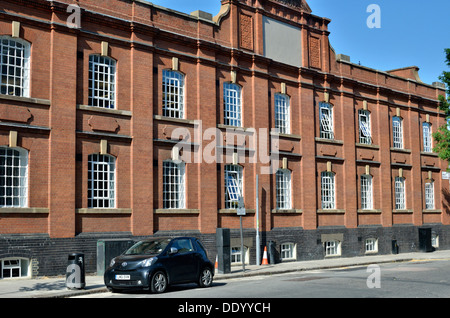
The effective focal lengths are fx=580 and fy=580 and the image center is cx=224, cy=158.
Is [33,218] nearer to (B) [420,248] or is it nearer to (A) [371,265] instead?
(A) [371,265]

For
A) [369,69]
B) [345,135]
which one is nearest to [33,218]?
[345,135]

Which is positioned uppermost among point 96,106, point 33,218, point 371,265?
point 96,106

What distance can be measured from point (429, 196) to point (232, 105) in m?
18.5

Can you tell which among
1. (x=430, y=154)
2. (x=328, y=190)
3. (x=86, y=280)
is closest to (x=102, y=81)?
(x=86, y=280)

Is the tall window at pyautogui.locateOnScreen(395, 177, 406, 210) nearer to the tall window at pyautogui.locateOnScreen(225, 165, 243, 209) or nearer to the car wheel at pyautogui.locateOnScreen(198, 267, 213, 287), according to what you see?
the tall window at pyautogui.locateOnScreen(225, 165, 243, 209)

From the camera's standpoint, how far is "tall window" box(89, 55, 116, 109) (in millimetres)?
21578

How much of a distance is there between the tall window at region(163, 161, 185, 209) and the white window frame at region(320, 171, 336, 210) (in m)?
9.53

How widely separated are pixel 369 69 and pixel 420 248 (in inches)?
442

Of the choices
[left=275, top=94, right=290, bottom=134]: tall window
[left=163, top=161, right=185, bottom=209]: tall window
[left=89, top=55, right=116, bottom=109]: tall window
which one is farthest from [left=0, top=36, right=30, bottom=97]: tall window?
[left=275, top=94, right=290, bottom=134]: tall window

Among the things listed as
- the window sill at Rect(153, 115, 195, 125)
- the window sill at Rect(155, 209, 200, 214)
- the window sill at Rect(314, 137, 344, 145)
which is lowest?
the window sill at Rect(155, 209, 200, 214)

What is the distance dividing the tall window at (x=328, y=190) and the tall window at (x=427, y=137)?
10514 millimetres

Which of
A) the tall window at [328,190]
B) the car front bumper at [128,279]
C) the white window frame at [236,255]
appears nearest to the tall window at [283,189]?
the tall window at [328,190]
